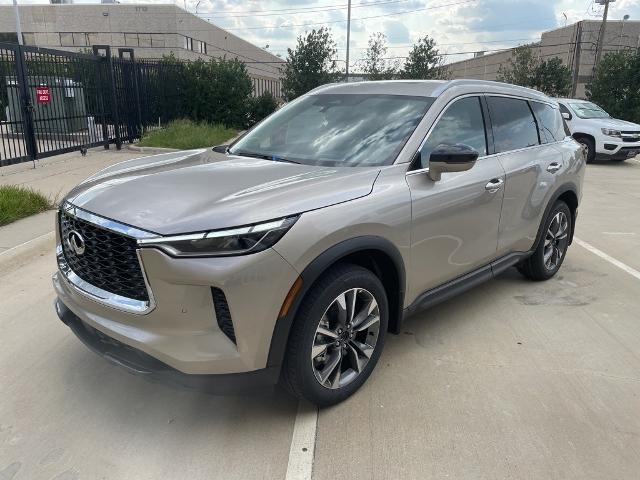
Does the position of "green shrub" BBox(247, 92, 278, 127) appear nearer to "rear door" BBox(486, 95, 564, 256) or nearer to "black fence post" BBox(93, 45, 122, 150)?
"black fence post" BBox(93, 45, 122, 150)

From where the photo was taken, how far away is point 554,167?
4.59 meters

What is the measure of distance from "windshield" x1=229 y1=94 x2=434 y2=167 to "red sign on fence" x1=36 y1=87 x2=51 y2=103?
A: 28.0 ft

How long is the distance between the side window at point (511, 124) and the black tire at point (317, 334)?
1.81 m

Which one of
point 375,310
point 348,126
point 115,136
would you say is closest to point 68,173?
point 115,136

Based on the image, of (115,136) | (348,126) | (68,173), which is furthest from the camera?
(115,136)

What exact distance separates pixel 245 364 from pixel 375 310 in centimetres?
90

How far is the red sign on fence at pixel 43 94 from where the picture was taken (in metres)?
10.7

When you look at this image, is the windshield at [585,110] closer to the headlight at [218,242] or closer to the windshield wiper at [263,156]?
the windshield wiper at [263,156]

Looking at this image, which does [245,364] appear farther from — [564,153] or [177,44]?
[177,44]

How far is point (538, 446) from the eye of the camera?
8.82ft

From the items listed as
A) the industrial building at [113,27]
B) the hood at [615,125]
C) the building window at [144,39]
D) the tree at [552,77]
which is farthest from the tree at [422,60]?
the building window at [144,39]

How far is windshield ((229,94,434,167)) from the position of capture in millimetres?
3309

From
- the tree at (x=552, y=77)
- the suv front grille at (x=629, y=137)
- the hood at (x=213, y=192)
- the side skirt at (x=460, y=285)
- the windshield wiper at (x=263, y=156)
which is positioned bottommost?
the side skirt at (x=460, y=285)

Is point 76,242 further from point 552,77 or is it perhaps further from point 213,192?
point 552,77
